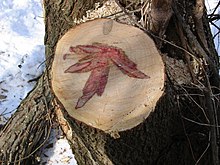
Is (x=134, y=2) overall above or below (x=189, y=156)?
above

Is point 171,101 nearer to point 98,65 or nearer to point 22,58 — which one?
point 98,65

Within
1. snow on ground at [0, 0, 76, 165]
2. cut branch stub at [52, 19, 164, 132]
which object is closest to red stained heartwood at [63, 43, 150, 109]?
cut branch stub at [52, 19, 164, 132]

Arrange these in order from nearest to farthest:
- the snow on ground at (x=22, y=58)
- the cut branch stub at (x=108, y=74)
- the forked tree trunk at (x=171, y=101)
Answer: the cut branch stub at (x=108, y=74) → the forked tree trunk at (x=171, y=101) → the snow on ground at (x=22, y=58)

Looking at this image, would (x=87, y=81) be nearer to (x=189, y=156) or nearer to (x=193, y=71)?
(x=193, y=71)

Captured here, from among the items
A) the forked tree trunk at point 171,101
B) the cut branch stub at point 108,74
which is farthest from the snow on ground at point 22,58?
the cut branch stub at point 108,74

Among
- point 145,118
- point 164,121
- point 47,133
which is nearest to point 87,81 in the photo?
point 145,118

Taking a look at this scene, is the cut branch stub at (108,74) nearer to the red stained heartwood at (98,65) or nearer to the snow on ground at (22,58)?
the red stained heartwood at (98,65)

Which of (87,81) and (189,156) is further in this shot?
(189,156)

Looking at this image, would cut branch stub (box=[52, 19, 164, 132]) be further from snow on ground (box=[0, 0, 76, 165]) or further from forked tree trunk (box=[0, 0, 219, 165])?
snow on ground (box=[0, 0, 76, 165])
